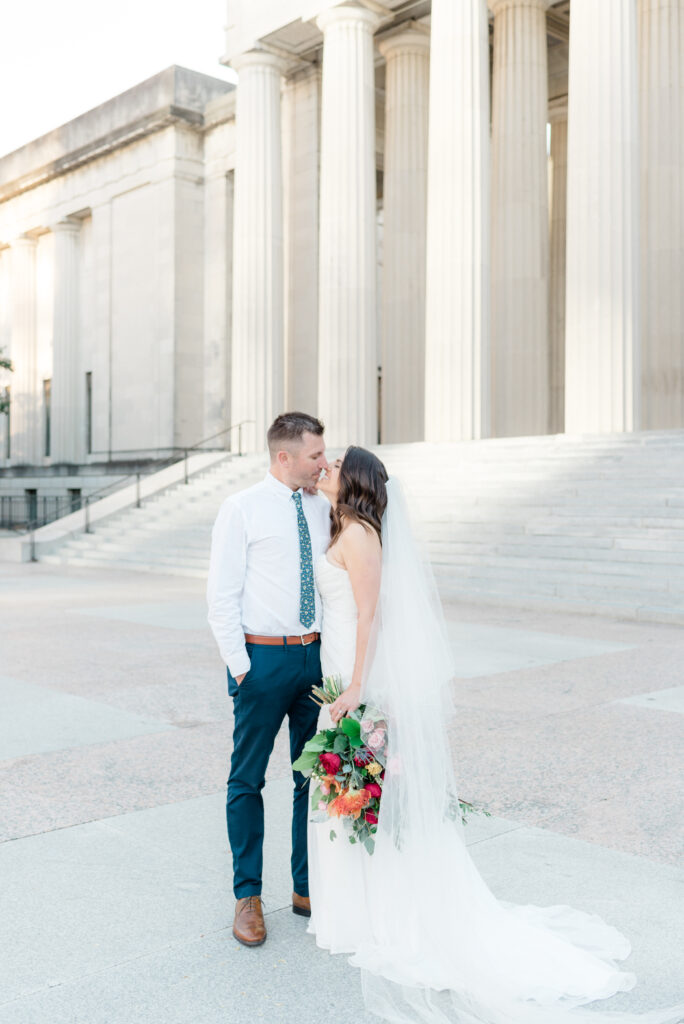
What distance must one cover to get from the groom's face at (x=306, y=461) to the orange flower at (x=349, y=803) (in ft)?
3.98

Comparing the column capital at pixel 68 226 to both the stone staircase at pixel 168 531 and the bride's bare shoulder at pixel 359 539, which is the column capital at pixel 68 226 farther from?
the bride's bare shoulder at pixel 359 539

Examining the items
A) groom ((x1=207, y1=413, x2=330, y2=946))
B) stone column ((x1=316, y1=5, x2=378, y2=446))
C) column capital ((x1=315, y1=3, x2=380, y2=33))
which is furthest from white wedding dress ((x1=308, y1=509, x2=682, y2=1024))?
column capital ((x1=315, y1=3, x2=380, y2=33))

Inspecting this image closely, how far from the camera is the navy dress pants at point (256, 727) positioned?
3.83m

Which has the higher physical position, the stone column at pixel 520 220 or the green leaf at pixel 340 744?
the stone column at pixel 520 220

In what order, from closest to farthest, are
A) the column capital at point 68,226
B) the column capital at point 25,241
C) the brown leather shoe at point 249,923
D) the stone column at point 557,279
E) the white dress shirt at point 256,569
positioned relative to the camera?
the brown leather shoe at point 249,923, the white dress shirt at point 256,569, the stone column at point 557,279, the column capital at point 68,226, the column capital at point 25,241

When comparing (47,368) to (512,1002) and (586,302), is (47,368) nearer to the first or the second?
(586,302)

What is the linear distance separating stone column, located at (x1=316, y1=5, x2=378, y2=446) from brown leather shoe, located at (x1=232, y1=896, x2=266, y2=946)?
72.4ft

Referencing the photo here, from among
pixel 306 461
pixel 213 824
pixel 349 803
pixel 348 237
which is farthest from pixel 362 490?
pixel 348 237

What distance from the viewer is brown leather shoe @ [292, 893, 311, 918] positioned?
396 cm

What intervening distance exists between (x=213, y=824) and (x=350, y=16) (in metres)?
24.6

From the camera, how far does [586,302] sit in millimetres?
20609

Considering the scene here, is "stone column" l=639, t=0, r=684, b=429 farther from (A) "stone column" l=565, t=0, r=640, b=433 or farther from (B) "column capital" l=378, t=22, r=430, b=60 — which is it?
(B) "column capital" l=378, t=22, r=430, b=60

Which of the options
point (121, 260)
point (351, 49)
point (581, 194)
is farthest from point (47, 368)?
point (581, 194)

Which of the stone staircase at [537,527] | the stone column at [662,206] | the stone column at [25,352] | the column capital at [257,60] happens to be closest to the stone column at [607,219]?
the stone staircase at [537,527]
